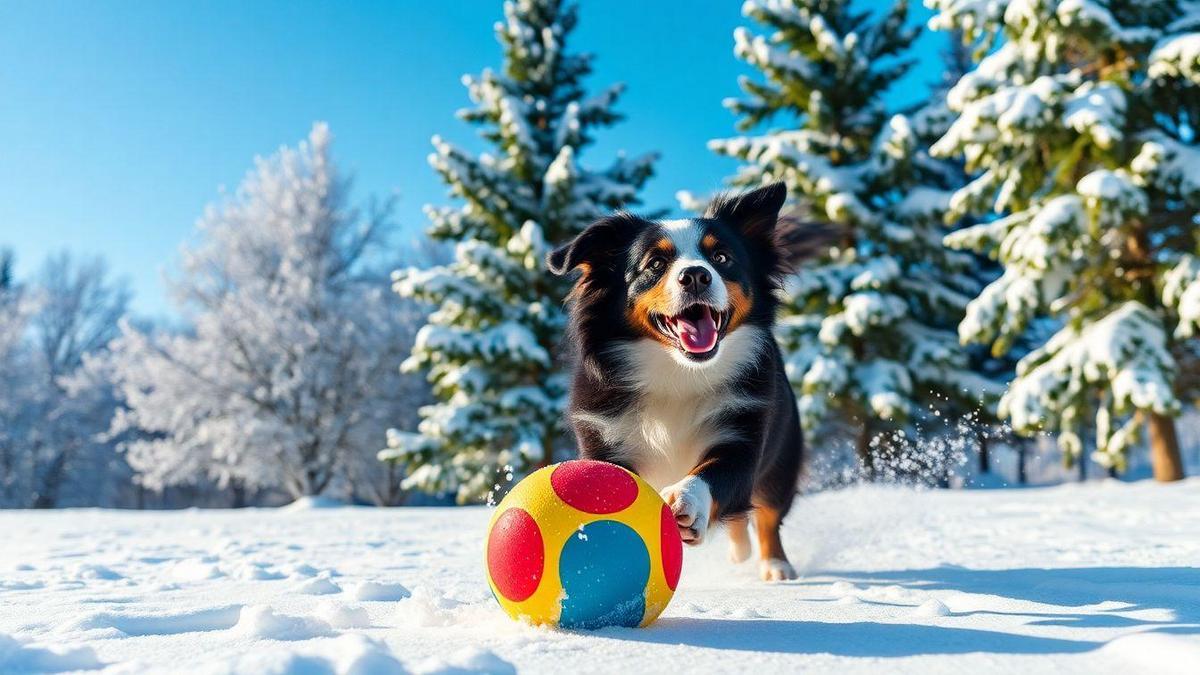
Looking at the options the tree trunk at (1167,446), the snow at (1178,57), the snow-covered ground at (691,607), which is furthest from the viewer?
the tree trunk at (1167,446)

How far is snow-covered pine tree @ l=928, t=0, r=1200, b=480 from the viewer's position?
8.72 meters

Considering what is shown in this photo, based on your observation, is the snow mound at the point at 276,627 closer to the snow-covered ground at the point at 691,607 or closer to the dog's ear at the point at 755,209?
the snow-covered ground at the point at 691,607

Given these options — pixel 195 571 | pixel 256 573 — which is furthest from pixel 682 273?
pixel 195 571

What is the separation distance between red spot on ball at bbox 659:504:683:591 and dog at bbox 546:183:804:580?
39 centimetres

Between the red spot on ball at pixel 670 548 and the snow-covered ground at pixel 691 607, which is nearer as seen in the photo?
the snow-covered ground at pixel 691 607

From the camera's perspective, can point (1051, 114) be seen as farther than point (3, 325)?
No

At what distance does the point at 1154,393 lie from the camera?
27.1 ft

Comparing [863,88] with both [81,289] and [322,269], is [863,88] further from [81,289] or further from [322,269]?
[81,289]

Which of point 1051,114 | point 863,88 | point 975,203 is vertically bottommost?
point 975,203

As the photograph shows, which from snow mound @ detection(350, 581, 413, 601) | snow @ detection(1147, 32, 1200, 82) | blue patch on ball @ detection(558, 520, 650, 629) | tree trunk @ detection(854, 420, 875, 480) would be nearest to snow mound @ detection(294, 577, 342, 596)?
snow mound @ detection(350, 581, 413, 601)

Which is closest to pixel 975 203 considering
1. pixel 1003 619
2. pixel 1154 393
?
pixel 1154 393

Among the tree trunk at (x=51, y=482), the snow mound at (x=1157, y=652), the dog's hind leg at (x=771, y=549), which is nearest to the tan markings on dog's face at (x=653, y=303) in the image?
the dog's hind leg at (x=771, y=549)

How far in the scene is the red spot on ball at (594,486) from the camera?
228cm

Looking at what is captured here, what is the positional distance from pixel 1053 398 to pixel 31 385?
26.4 metres
